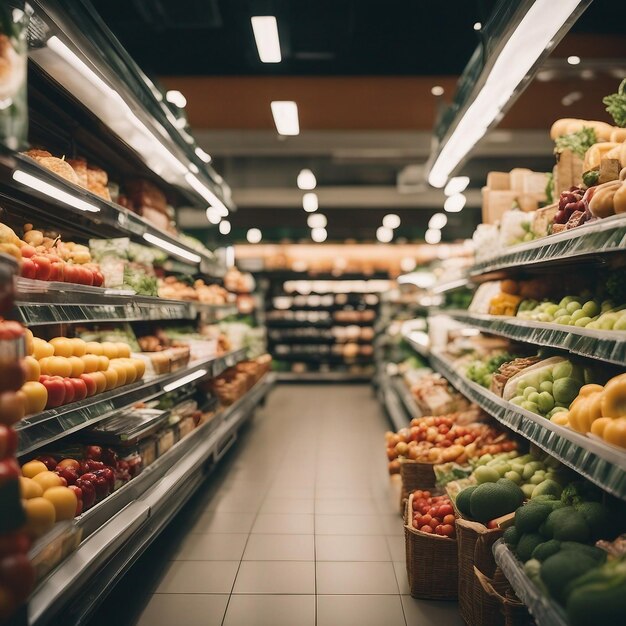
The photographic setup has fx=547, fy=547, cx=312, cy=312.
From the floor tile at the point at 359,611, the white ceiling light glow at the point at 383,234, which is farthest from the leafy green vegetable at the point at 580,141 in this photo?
the white ceiling light glow at the point at 383,234

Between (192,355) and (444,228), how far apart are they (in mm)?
9061

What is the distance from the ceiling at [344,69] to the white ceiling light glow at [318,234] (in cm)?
351

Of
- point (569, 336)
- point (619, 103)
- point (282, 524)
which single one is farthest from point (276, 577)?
point (619, 103)

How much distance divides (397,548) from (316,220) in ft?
29.9

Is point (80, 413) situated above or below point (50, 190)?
below

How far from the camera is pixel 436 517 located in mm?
3061

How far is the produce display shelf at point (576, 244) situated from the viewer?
1939 millimetres

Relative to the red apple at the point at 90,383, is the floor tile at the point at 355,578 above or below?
below

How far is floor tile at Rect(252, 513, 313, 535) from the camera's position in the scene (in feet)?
12.7

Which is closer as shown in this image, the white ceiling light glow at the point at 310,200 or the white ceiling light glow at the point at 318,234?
the white ceiling light glow at the point at 310,200

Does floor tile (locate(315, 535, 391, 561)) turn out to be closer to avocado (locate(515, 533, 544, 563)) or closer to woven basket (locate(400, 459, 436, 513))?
woven basket (locate(400, 459, 436, 513))

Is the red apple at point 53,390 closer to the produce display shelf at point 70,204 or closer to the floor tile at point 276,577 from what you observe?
the produce display shelf at point 70,204

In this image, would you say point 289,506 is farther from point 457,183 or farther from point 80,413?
point 457,183

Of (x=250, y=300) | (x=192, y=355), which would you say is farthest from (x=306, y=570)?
(x=250, y=300)
